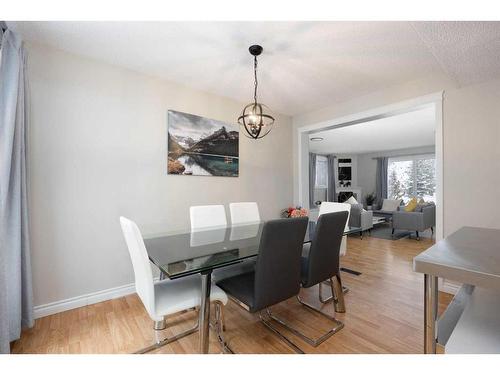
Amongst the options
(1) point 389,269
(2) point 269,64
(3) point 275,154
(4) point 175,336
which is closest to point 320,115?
(3) point 275,154

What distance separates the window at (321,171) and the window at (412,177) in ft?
7.06

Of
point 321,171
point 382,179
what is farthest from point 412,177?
point 321,171

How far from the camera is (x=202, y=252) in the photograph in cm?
156

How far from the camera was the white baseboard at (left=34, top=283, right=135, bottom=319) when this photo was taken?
198 cm

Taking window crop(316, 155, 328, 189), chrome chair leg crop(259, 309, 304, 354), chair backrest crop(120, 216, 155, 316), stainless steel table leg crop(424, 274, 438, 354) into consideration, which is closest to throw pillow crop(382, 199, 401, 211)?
window crop(316, 155, 328, 189)

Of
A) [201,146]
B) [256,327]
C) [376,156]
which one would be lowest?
[256,327]

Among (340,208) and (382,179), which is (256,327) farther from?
(382,179)

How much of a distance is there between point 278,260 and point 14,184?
6.43 feet

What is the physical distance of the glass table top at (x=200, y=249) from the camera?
4.33ft

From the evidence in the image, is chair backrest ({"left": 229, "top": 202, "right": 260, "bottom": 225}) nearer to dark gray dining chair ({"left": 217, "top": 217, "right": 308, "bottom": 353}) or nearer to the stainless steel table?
dark gray dining chair ({"left": 217, "top": 217, "right": 308, "bottom": 353})

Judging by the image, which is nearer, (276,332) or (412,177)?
(276,332)

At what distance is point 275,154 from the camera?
378 centimetres
